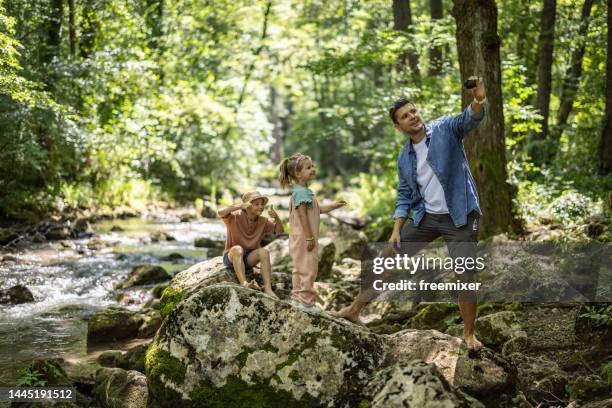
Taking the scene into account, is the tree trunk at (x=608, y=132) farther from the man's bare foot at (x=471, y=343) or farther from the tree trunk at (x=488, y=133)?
the man's bare foot at (x=471, y=343)

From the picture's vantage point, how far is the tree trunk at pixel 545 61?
1299 centimetres

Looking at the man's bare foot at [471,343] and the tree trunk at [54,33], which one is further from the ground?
the tree trunk at [54,33]

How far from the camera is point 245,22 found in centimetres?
2395

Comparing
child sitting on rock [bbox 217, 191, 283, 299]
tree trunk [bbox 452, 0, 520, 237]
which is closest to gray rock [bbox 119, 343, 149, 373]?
child sitting on rock [bbox 217, 191, 283, 299]

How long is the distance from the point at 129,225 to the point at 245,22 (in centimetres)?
1128

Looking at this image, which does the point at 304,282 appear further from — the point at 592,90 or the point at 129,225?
the point at 129,225

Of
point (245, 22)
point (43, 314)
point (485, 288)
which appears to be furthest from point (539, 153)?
point (245, 22)

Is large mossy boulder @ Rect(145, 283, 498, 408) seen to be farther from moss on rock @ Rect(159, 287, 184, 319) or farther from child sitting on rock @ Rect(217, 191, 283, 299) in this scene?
moss on rock @ Rect(159, 287, 184, 319)

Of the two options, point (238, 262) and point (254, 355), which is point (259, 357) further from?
point (238, 262)

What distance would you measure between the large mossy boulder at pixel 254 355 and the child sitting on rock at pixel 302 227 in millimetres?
822

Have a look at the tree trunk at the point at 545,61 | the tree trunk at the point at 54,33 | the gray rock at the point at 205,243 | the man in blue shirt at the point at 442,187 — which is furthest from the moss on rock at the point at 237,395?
the tree trunk at the point at 54,33

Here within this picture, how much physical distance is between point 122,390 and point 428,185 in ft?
10.1

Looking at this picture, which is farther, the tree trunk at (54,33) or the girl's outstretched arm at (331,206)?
the tree trunk at (54,33)

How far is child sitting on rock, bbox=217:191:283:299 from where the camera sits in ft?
19.8
